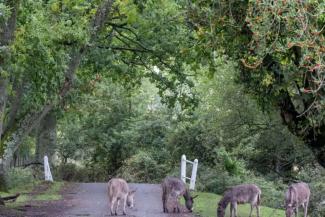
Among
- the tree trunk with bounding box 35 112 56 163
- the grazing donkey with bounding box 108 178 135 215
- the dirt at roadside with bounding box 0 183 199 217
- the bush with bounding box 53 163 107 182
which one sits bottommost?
the dirt at roadside with bounding box 0 183 199 217

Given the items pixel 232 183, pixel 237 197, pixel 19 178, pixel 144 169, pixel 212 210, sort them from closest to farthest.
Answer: pixel 237 197 < pixel 212 210 < pixel 232 183 < pixel 19 178 < pixel 144 169

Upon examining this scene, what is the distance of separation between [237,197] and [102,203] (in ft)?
17.7

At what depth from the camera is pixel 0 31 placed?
14195 mm

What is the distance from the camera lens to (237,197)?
56.8ft

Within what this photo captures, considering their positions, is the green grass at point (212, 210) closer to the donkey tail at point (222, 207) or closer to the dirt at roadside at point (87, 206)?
the dirt at roadside at point (87, 206)

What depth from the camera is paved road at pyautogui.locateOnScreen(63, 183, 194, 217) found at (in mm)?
17953

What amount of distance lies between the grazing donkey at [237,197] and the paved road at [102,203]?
1.11 m

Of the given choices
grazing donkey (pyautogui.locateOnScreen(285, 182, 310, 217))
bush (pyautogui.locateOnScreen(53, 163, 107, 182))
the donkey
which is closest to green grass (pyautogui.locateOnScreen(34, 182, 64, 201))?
the donkey

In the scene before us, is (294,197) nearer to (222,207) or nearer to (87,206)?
(222,207)

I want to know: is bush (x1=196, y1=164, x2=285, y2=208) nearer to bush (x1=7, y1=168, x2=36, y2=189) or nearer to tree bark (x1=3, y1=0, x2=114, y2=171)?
bush (x1=7, y1=168, x2=36, y2=189)

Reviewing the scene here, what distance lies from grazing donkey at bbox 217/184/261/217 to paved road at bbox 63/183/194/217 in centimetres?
111

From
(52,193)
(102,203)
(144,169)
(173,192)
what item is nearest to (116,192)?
(173,192)

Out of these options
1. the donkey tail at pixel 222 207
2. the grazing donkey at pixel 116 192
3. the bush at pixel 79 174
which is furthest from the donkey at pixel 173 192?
the bush at pixel 79 174

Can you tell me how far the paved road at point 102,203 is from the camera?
17953 mm
